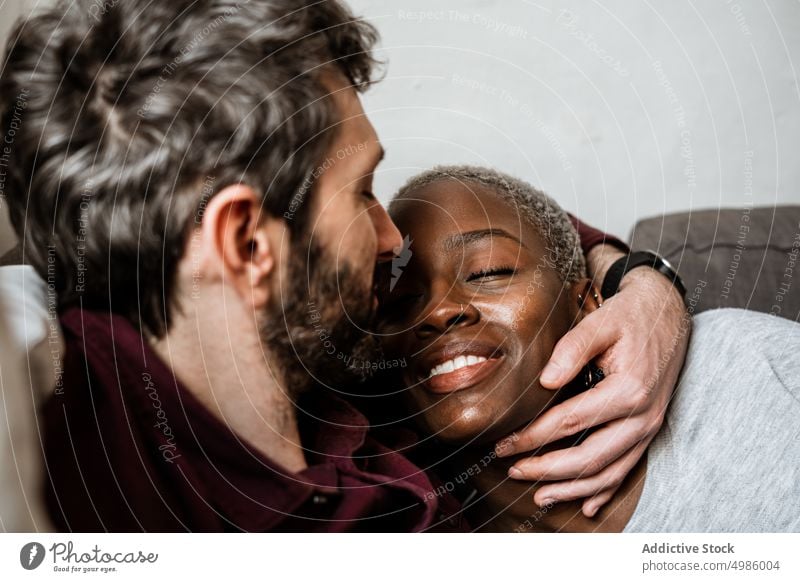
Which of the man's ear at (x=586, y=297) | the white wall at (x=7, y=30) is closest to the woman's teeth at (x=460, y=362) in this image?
the man's ear at (x=586, y=297)

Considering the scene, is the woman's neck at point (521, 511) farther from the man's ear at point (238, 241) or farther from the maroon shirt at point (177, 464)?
the man's ear at point (238, 241)

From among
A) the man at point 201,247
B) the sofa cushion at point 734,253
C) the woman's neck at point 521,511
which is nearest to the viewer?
the man at point 201,247

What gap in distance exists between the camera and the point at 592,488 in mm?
604

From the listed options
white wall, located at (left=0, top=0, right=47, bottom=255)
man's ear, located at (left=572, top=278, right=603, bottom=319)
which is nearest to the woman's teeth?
man's ear, located at (left=572, top=278, right=603, bottom=319)

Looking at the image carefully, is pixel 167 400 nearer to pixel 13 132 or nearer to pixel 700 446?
pixel 13 132

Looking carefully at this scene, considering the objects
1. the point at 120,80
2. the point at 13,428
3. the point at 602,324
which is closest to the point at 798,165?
the point at 602,324

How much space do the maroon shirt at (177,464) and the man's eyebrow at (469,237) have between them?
0.15 metres

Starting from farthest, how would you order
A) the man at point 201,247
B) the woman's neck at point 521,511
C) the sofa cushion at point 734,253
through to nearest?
the sofa cushion at point 734,253
the woman's neck at point 521,511
the man at point 201,247

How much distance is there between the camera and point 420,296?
572 millimetres

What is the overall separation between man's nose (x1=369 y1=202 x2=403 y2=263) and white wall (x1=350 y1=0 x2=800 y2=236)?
0.02m

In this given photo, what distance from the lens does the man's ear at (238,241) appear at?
51cm

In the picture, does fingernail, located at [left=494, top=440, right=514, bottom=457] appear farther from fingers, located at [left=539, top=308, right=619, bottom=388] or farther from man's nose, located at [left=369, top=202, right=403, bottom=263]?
man's nose, located at [left=369, top=202, right=403, bottom=263]

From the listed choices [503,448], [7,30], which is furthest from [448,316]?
[7,30]

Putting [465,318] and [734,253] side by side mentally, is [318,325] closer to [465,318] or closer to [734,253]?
[465,318]
